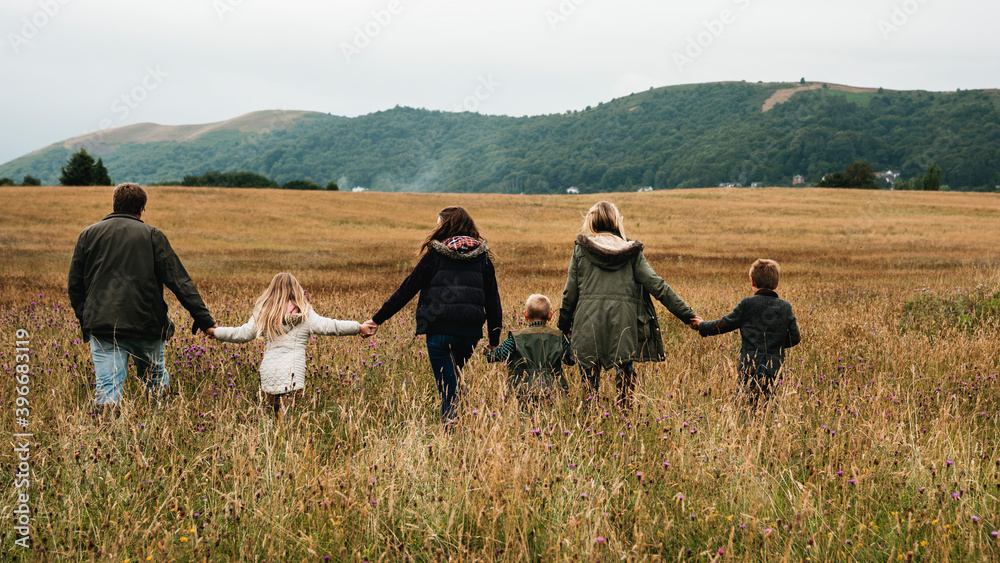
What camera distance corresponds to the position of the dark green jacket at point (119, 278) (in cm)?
421

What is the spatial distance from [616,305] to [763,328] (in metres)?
1.19

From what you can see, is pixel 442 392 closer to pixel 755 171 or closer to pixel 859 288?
pixel 859 288

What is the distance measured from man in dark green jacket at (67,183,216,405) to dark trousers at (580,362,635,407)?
3125mm

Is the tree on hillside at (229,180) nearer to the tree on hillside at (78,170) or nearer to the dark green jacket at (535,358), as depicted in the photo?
the tree on hillside at (78,170)

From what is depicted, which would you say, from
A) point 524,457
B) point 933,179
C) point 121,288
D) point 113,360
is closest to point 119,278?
point 121,288

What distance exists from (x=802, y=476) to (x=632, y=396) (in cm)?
139

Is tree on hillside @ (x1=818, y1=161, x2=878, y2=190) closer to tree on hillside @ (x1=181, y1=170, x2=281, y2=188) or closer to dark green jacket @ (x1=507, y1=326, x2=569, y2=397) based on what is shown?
tree on hillside @ (x1=181, y1=170, x2=281, y2=188)

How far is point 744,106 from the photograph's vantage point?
190 m

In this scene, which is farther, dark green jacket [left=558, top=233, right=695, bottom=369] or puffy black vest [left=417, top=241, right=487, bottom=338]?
dark green jacket [left=558, top=233, right=695, bottom=369]

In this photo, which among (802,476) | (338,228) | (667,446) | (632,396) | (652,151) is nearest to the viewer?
(802,476)

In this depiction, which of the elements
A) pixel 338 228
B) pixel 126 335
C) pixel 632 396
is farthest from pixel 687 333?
pixel 338 228

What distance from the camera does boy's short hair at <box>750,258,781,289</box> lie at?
4.62 meters

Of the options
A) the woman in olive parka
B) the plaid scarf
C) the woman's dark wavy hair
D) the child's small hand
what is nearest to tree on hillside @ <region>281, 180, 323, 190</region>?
the child's small hand

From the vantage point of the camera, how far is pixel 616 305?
14.8 feet
